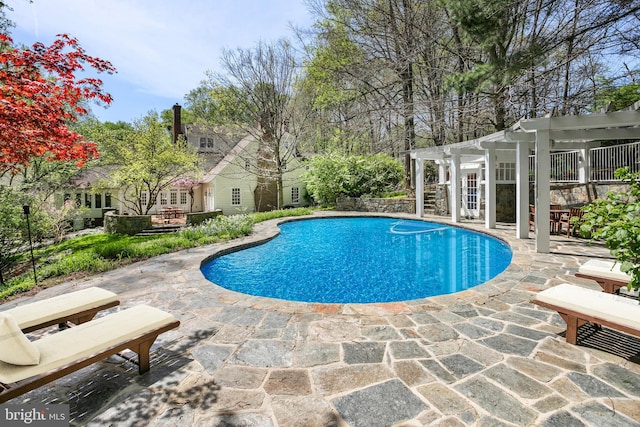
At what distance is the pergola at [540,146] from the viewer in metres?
6.84

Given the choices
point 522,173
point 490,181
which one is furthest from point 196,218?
point 522,173

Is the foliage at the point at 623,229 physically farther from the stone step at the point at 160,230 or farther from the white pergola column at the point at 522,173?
the stone step at the point at 160,230

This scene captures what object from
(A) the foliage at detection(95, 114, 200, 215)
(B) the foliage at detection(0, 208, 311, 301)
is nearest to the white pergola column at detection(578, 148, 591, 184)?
(B) the foliage at detection(0, 208, 311, 301)

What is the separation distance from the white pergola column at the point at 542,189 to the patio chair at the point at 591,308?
4.60 metres

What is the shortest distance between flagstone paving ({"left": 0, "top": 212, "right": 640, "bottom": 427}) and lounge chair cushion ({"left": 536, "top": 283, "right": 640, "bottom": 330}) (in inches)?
17.2

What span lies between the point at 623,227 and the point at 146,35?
1040cm

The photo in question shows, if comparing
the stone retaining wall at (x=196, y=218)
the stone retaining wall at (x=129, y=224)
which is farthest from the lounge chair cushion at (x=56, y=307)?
the stone retaining wall at (x=129, y=224)

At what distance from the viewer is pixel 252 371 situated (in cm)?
289

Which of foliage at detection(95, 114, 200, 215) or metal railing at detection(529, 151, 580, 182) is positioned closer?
metal railing at detection(529, 151, 580, 182)

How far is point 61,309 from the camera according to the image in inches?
134

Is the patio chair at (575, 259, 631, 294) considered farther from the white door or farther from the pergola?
the white door

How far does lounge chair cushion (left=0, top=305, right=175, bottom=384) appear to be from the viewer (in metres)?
2.26

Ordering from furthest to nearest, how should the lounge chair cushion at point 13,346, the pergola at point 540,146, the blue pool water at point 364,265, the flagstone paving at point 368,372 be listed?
1. the pergola at point 540,146
2. the blue pool water at point 364,265
3. the flagstone paving at point 368,372
4. the lounge chair cushion at point 13,346

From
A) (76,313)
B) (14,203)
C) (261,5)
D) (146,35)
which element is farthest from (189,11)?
(76,313)
